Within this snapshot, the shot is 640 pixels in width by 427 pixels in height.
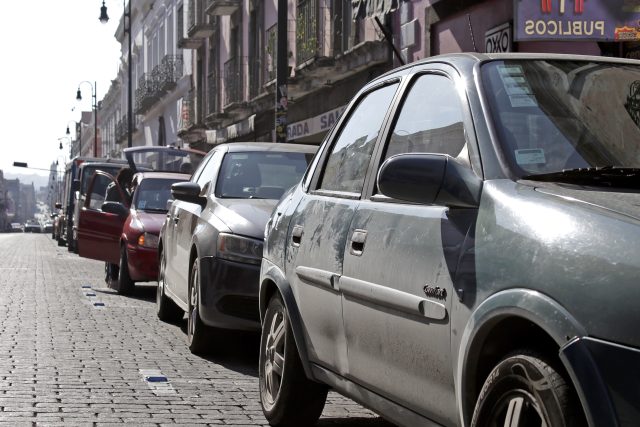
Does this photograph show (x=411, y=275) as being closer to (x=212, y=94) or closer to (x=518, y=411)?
(x=518, y=411)

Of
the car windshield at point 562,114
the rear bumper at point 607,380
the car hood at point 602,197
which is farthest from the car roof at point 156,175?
the rear bumper at point 607,380

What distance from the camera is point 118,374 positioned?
7777 mm

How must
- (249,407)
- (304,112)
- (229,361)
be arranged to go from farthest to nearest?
(304,112) → (229,361) → (249,407)

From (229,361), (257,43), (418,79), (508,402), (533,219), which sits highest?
(257,43)

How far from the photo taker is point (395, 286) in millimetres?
4219

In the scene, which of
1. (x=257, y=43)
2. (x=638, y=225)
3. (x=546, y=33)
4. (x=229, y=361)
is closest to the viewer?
(x=638, y=225)

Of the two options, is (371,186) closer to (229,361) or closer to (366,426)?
(366,426)

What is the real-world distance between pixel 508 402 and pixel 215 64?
34808 millimetres

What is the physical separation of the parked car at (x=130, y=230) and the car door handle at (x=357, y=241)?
31.8ft

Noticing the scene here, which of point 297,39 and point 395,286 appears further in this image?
point 297,39

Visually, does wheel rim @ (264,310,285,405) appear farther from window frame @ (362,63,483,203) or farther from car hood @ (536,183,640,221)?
car hood @ (536,183,640,221)

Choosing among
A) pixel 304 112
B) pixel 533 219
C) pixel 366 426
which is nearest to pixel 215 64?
pixel 304 112

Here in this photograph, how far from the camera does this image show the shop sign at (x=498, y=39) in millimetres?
15109

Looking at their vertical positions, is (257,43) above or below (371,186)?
above
